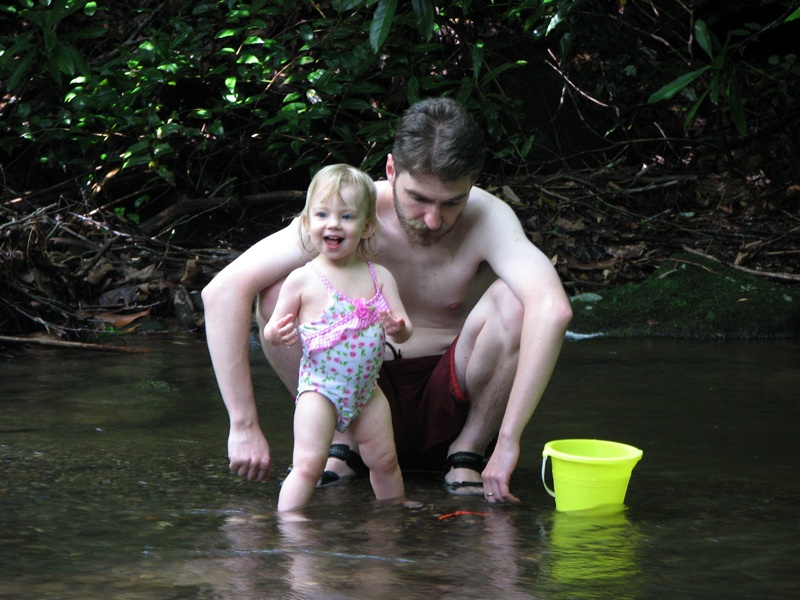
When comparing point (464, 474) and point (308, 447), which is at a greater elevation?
point (308, 447)

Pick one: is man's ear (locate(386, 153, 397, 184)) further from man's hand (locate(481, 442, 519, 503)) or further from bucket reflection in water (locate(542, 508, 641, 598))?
bucket reflection in water (locate(542, 508, 641, 598))

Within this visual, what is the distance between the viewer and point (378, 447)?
291 centimetres

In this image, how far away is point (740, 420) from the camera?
3883 mm

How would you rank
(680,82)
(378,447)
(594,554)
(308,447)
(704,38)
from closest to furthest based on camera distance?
(594,554) < (308,447) < (378,447) < (680,82) < (704,38)

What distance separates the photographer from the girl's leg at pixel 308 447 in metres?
2.77

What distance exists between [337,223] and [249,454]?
675mm

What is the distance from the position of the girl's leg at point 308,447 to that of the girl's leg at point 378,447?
100 millimetres

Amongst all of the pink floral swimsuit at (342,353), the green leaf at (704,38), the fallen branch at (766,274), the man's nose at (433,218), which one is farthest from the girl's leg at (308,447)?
the fallen branch at (766,274)

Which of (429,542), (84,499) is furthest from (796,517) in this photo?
(84,499)

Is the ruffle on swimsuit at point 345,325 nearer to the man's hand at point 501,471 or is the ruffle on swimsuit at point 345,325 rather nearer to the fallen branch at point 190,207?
the man's hand at point 501,471

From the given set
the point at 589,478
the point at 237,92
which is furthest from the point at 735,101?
the point at 237,92

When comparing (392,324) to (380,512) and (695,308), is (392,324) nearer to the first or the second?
(380,512)

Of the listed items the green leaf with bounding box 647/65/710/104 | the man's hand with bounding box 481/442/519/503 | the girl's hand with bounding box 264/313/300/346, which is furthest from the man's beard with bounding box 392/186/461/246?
the green leaf with bounding box 647/65/710/104

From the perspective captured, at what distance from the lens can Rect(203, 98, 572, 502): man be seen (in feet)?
9.74
